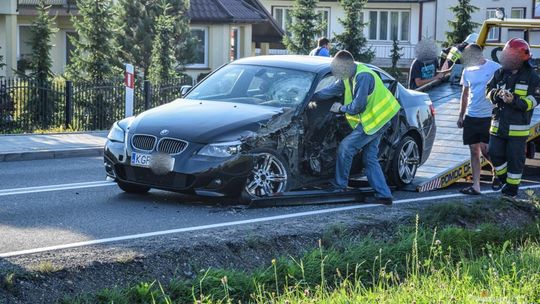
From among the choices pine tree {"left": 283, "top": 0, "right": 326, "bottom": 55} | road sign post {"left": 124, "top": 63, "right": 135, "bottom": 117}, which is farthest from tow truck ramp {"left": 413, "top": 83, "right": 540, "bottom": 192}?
pine tree {"left": 283, "top": 0, "right": 326, "bottom": 55}

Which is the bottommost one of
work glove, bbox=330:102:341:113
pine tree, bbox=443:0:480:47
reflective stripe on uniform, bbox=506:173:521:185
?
reflective stripe on uniform, bbox=506:173:521:185

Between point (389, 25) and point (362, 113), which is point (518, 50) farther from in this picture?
point (389, 25)

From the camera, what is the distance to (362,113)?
455 inches

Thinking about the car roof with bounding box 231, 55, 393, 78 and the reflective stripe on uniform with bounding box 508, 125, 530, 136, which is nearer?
the reflective stripe on uniform with bounding box 508, 125, 530, 136

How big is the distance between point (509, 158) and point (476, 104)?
797mm

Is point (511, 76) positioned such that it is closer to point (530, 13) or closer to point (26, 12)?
point (26, 12)

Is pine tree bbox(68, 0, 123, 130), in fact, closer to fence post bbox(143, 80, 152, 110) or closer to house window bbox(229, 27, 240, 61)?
fence post bbox(143, 80, 152, 110)

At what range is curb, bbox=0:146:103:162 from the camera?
16.5m

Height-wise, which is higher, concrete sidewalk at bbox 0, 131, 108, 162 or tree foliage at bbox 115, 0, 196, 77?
tree foliage at bbox 115, 0, 196, 77

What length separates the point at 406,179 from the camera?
42.4 ft

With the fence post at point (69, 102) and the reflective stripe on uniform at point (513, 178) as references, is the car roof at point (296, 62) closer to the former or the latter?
the reflective stripe on uniform at point (513, 178)

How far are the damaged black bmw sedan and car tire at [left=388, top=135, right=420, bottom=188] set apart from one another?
15 mm

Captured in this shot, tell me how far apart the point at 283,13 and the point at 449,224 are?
44.0m

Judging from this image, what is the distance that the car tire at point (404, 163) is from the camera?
41.8 feet
